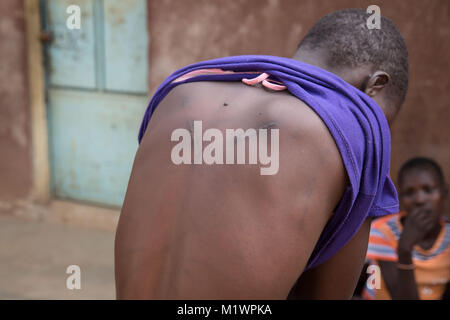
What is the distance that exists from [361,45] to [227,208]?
639 millimetres

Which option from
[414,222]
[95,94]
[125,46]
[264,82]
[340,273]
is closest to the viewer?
[264,82]

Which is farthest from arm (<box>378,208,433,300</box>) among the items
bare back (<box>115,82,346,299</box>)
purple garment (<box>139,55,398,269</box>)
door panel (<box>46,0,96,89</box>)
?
door panel (<box>46,0,96,89</box>)

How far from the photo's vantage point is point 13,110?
16.0 feet

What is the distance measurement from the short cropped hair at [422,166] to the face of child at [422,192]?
14mm

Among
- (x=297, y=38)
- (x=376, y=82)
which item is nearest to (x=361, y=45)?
(x=376, y=82)

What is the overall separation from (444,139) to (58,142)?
9.89ft

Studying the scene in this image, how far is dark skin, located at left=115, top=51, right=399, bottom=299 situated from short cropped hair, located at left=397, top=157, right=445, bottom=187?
6.31 feet

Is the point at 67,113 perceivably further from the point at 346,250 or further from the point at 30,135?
the point at 346,250

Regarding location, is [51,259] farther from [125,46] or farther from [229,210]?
[229,210]

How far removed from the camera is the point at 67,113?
486 cm

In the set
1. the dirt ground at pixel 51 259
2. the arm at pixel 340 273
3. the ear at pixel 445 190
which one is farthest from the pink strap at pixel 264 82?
the dirt ground at pixel 51 259

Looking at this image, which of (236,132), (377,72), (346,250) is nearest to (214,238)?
(236,132)

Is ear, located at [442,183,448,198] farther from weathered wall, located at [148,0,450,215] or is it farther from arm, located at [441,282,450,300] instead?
arm, located at [441,282,450,300]

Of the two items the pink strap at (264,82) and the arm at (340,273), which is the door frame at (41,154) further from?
the pink strap at (264,82)
